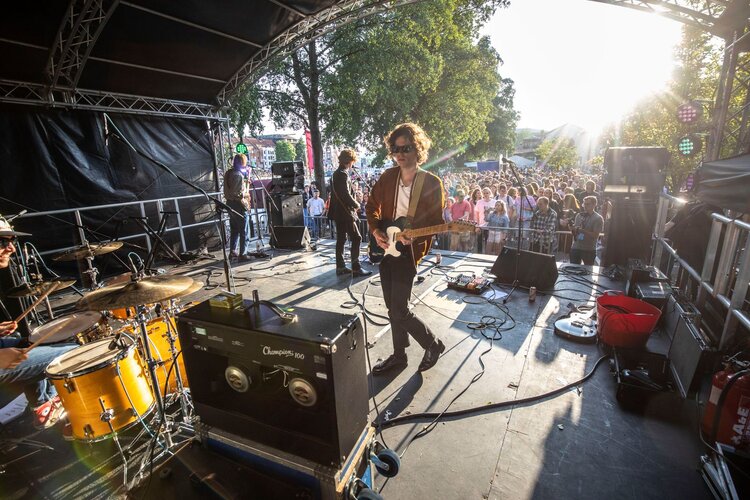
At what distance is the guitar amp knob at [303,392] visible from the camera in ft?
5.74

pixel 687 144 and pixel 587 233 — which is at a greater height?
pixel 687 144

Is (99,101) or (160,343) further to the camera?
(99,101)

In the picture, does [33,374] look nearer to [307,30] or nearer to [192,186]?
[192,186]

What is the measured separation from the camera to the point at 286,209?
10273 mm

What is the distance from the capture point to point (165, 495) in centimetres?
171

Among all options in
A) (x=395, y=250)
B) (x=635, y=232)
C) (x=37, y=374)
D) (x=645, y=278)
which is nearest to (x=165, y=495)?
(x=37, y=374)

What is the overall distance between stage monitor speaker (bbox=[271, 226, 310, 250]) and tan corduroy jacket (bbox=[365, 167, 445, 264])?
5959 millimetres

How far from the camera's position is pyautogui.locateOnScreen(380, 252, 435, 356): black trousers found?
10.7 feet

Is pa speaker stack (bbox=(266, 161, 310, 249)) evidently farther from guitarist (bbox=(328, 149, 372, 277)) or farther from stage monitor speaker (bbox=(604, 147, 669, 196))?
stage monitor speaker (bbox=(604, 147, 669, 196))

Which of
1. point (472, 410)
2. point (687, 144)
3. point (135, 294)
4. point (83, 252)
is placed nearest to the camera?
point (135, 294)

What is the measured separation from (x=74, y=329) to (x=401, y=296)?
2.68m

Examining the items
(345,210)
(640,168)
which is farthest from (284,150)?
(640,168)

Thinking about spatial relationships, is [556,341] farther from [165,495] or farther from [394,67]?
[394,67]

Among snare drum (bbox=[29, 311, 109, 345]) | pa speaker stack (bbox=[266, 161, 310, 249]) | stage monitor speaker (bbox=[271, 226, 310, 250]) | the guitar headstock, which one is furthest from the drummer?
pa speaker stack (bbox=[266, 161, 310, 249])
